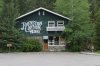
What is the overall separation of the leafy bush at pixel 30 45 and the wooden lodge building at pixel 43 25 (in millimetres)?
2917

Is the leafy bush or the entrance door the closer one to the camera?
the leafy bush

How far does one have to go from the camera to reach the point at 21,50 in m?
50.9

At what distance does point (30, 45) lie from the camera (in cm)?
5078

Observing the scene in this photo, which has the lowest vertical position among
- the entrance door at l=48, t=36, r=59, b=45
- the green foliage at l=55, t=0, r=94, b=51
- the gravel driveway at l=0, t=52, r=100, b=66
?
the gravel driveway at l=0, t=52, r=100, b=66

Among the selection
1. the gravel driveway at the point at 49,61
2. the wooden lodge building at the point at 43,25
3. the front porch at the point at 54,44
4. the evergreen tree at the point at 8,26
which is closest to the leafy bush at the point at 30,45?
the evergreen tree at the point at 8,26

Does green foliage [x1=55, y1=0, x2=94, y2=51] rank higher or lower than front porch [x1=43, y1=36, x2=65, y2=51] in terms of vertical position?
higher

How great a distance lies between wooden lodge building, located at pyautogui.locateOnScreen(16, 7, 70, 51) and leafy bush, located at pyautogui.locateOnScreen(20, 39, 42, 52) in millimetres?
2917

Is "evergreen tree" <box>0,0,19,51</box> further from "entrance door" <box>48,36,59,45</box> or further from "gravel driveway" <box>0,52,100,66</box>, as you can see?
"gravel driveway" <box>0,52,100,66</box>

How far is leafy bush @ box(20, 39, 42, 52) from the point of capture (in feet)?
167

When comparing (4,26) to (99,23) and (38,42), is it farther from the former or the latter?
(99,23)

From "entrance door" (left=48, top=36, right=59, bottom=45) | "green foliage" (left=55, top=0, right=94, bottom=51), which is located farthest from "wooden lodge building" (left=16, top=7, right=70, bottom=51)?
"green foliage" (left=55, top=0, right=94, bottom=51)

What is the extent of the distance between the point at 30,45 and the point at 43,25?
18.7 ft

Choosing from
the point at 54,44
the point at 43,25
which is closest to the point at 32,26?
the point at 43,25

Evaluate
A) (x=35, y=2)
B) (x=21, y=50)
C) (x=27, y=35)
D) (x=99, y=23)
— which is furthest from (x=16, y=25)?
(x=35, y=2)
